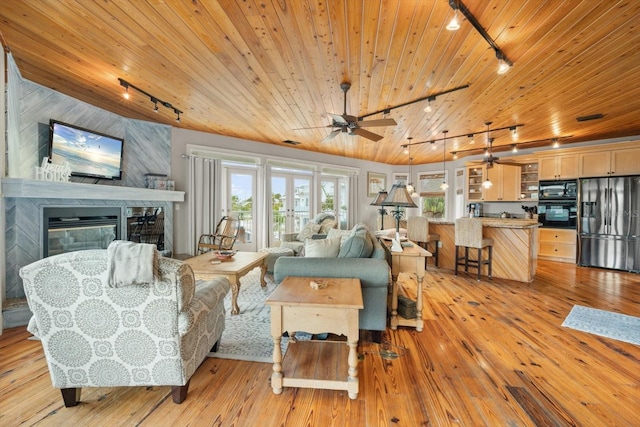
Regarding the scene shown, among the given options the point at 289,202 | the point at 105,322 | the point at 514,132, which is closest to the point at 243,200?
the point at 289,202

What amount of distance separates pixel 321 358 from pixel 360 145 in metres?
5.08

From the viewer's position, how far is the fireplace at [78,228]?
328cm

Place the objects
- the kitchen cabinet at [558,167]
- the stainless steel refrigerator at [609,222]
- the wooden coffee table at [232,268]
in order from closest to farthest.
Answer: the wooden coffee table at [232,268] → the stainless steel refrigerator at [609,222] → the kitchen cabinet at [558,167]

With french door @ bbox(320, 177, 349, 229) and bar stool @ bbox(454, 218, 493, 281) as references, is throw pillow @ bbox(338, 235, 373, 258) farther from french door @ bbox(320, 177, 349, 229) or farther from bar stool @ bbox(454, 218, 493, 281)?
french door @ bbox(320, 177, 349, 229)

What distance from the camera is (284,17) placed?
2.01 m

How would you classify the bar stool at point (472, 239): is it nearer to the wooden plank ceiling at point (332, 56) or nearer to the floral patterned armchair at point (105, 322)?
the wooden plank ceiling at point (332, 56)

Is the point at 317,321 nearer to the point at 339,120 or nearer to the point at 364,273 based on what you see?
the point at 364,273

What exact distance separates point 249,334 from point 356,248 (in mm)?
1350

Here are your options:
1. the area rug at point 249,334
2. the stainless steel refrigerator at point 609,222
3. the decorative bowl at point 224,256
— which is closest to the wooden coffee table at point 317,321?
the area rug at point 249,334

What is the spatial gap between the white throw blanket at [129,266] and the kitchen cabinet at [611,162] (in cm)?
763

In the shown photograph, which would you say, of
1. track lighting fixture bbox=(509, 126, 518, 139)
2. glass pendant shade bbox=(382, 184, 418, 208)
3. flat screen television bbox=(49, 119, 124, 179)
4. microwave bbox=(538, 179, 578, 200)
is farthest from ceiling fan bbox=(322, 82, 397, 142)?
microwave bbox=(538, 179, 578, 200)

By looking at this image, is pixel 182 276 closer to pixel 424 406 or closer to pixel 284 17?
pixel 424 406

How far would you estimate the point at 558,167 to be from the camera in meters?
5.76

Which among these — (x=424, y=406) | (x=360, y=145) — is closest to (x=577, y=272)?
(x=360, y=145)
